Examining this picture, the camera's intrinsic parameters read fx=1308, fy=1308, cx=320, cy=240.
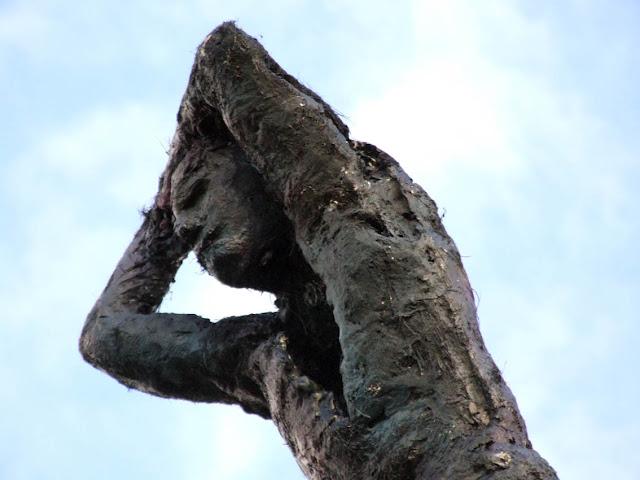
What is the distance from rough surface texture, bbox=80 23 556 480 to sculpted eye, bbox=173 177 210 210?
1 cm

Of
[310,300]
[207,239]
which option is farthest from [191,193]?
[310,300]

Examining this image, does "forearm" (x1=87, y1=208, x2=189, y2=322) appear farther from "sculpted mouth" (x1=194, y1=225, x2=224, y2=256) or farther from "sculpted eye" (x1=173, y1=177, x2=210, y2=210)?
"sculpted mouth" (x1=194, y1=225, x2=224, y2=256)

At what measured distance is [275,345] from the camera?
6066mm

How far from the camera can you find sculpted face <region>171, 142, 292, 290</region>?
6.36 meters

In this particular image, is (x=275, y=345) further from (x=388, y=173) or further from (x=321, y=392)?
(x=388, y=173)

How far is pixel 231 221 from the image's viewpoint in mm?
6402

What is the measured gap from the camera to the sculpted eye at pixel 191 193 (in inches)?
263

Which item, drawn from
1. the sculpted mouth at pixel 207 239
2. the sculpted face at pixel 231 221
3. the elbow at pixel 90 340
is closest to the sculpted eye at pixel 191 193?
the sculpted face at pixel 231 221

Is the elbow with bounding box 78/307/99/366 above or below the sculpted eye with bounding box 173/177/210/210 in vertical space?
below

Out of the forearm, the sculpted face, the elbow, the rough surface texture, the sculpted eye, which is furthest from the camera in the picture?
the forearm

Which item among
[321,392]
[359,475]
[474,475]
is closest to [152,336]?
[321,392]

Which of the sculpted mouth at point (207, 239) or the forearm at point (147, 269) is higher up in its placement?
the forearm at point (147, 269)

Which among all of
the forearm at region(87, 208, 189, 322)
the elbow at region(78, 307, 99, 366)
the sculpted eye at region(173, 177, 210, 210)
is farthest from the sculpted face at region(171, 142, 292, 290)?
the elbow at region(78, 307, 99, 366)

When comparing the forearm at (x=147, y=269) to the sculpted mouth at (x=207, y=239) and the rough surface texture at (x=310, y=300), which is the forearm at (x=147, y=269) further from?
the sculpted mouth at (x=207, y=239)
